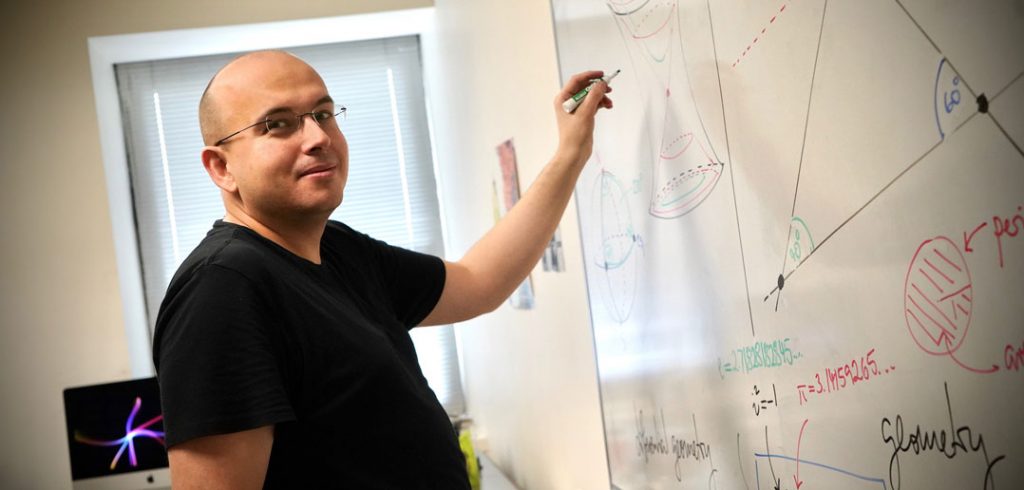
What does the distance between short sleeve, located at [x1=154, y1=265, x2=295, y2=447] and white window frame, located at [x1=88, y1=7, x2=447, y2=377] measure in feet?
8.94

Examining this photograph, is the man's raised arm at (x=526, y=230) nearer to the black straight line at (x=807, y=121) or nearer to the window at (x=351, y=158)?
the black straight line at (x=807, y=121)

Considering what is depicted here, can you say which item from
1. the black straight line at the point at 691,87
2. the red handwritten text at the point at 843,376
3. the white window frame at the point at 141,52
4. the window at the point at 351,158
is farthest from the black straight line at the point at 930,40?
the window at the point at 351,158

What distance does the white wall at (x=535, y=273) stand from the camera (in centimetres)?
188

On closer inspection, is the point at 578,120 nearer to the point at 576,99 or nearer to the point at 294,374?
the point at 576,99

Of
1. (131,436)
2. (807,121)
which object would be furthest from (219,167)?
(131,436)

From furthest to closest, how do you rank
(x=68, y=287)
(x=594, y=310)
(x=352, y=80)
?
(x=352, y=80), (x=68, y=287), (x=594, y=310)

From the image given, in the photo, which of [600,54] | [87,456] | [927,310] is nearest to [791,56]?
[927,310]

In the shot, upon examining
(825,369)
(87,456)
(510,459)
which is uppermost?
(825,369)

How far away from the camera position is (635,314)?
143 cm

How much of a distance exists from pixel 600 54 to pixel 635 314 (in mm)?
397

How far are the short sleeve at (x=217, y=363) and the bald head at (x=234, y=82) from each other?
24 cm

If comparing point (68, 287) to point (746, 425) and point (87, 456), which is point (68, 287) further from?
point (746, 425)

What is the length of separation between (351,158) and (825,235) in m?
3.36

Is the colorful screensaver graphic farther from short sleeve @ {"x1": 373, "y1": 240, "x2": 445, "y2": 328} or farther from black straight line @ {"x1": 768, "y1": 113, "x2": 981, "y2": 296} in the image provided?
black straight line @ {"x1": 768, "y1": 113, "x2": 981, "y2": 296}
